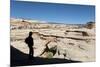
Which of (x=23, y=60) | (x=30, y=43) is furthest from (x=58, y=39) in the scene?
(x=23, y=60)

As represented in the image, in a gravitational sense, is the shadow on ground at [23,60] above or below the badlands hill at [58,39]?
below

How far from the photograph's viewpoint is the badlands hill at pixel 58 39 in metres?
2.75

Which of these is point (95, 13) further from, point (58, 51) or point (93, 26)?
point (58, 51)

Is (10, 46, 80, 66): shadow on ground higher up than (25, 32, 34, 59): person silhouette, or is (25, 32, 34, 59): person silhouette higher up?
(25, 32, 34, 59): person silhouette

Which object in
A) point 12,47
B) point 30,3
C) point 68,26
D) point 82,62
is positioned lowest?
point 82,62

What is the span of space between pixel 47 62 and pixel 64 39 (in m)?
0.34

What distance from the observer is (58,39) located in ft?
9.62

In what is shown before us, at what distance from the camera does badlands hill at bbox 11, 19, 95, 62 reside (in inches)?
108

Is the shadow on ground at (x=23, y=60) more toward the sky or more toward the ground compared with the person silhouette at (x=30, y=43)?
more toward the ground

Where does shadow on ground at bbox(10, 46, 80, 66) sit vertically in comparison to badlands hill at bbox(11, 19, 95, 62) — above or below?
below

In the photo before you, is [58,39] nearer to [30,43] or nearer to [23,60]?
[30,43]

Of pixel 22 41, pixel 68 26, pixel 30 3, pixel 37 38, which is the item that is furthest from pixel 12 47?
pixel 68 26

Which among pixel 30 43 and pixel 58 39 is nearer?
pixel 30 43

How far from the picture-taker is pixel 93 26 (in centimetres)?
311
